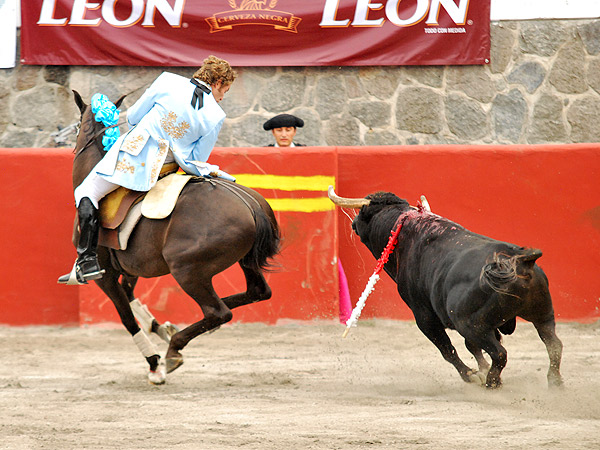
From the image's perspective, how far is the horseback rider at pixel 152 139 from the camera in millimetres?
5375

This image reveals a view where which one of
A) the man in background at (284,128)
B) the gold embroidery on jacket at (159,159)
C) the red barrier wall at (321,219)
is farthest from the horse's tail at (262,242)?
the man in background at (284,128)

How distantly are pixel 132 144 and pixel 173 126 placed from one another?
286 mm

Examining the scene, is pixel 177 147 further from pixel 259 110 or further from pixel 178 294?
pixel 259 110

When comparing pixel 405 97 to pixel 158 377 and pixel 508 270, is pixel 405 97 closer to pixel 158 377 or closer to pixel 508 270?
pixel 158 377

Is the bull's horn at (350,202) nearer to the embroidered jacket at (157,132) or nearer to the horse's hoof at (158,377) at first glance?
the embroidered jacket at (157,132)

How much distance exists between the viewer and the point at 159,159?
5418 millimetres

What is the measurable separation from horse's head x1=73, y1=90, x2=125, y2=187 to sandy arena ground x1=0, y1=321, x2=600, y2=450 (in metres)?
1.45

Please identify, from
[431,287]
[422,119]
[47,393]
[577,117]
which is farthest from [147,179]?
[577,117]

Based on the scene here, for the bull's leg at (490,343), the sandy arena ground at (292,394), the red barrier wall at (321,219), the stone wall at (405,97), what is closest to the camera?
the sandy arena ground at (292,394)

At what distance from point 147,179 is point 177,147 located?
30cm

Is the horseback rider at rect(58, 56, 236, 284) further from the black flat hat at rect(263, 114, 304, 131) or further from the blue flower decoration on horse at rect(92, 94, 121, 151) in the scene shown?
the black flat hat at rect(263, 114, 304, 131)

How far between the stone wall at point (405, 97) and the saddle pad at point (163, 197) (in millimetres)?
4054

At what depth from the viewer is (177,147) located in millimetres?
5492

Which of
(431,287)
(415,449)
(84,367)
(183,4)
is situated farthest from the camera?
(183,4)
